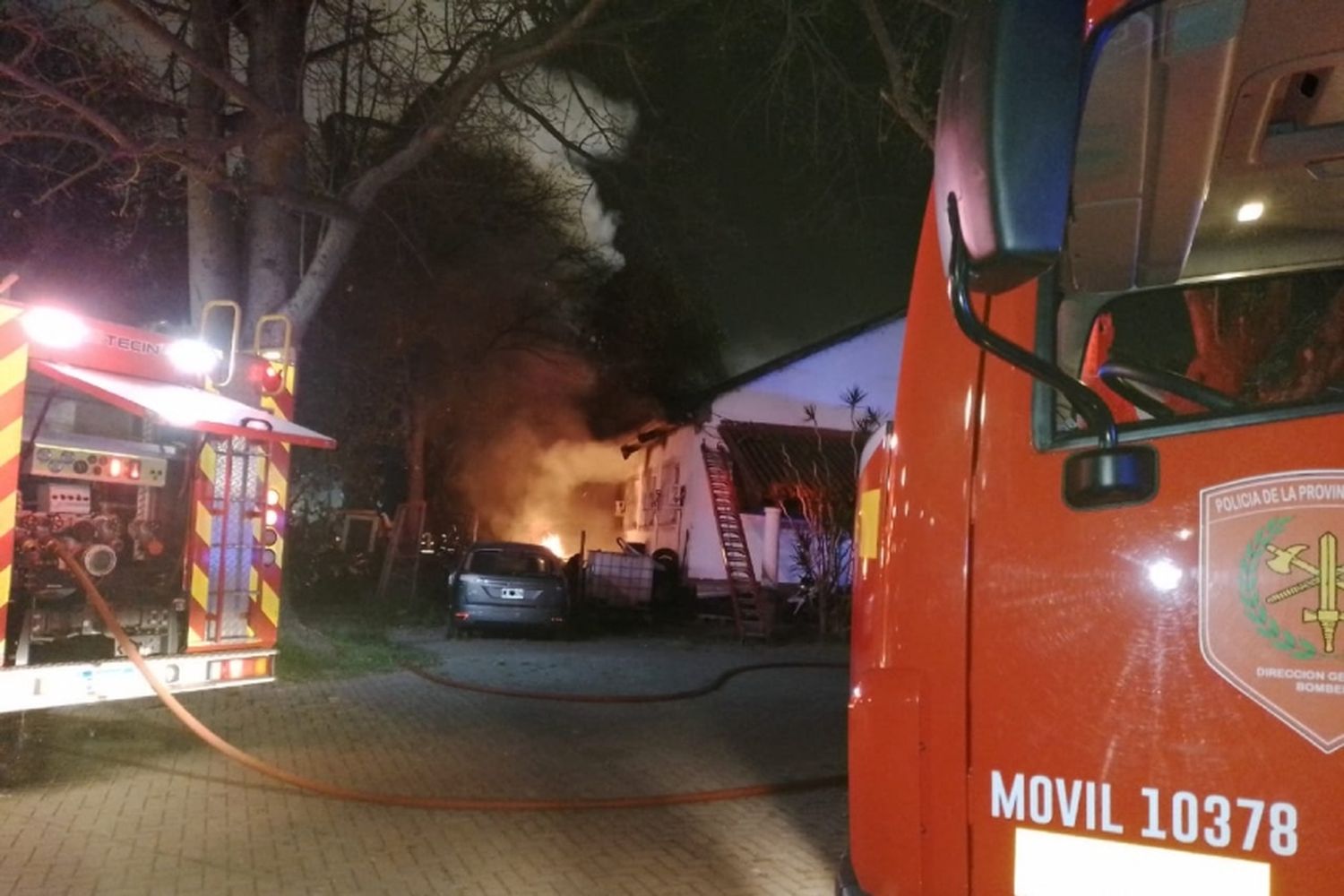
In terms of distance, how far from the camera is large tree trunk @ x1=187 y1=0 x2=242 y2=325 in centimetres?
1158

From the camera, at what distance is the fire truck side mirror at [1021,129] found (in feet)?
5.93

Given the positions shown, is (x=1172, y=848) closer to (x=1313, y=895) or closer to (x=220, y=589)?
(x=1313, y=895)

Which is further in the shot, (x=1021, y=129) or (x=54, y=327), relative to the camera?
(x=54, y=327)

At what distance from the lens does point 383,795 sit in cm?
680

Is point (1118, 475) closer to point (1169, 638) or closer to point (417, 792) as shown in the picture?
point (1169, 638)

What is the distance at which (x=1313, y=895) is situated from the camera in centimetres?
189

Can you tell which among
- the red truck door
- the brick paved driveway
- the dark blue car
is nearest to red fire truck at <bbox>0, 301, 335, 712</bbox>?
the brick paved driveway

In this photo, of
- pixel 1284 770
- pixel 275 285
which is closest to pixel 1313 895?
pixel 1284 770

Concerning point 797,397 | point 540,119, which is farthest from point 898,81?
point 797,397

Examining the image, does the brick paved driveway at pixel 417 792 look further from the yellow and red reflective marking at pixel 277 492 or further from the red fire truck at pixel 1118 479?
the red fire truck at pixel 1118 479

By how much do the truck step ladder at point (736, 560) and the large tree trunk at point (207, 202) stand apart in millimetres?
8769

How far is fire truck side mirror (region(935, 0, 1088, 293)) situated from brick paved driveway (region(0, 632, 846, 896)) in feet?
14.1

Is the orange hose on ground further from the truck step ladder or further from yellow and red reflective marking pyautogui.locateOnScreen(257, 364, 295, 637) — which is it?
the truck step ladder

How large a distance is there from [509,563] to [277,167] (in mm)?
6790
